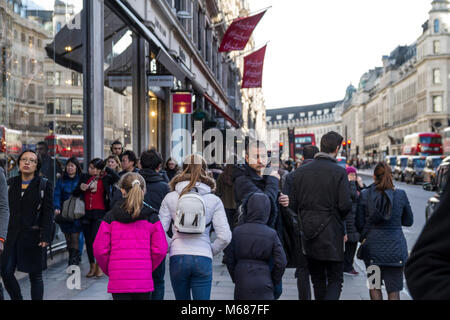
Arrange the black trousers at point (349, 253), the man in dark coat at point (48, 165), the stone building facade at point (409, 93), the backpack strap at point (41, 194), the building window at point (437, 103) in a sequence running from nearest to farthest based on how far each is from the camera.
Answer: the backpack strap at point (41, 194)
the black trousers at point (349, 253)
the man in dark coat at point (48, 165)
the stone building facade at point (409, 93)
the building window at point (437, 103)

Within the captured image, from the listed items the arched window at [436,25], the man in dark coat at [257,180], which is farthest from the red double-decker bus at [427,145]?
the man in dark coat at [257,180]

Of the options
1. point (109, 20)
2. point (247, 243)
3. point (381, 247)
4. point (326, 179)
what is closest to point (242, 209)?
point (247, 243)

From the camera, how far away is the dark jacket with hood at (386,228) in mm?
5969

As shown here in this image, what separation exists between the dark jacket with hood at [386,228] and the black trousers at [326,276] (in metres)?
0.63

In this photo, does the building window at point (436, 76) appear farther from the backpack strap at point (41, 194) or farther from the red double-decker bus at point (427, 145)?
the backpack strap at point (41, 194)

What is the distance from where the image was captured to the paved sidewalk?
23.0 ft

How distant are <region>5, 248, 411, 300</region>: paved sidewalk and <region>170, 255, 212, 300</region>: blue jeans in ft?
6.82

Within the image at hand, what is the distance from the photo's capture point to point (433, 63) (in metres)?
77.5

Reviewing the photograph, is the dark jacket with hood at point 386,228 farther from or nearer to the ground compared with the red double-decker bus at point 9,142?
nearer to the ground

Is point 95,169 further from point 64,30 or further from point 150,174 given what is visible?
point 64,30

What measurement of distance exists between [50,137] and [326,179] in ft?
17.5

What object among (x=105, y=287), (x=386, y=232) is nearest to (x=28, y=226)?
(x=105, y=287)

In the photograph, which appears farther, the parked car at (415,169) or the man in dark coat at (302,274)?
the parked car at (415,169)

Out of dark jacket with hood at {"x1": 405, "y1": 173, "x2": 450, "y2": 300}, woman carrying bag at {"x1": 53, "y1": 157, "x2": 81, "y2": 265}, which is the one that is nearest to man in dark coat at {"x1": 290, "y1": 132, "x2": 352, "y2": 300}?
dark jacket with hood at {"x1": 405, "y1": 173, "x2": 450, "y2": 300}
